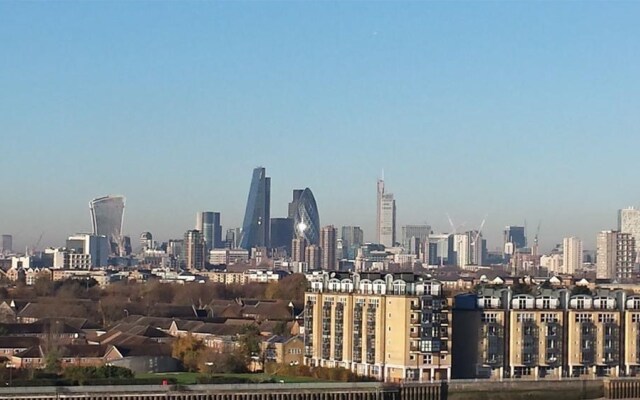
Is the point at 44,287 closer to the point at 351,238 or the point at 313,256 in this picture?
the point at 313,256

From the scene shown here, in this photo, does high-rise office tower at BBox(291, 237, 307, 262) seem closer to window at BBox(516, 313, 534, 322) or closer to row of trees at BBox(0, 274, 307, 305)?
row of trees at BBox(0, 274, 307, 305)

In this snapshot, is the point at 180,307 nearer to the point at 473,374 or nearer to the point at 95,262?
the point at 473,374

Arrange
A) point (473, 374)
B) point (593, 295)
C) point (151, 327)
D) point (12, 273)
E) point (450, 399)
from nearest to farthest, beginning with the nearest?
point (450, 399) < point (473, 374) < point (593, 295) < point (151, 327) < point (12, 273)

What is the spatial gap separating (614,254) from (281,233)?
257ft

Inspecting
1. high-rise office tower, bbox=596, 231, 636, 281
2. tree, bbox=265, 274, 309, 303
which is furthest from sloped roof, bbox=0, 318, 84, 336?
high-rise office tower, bbox=596, 231, 636, 281

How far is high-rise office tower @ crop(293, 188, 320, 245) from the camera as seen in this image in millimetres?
155375

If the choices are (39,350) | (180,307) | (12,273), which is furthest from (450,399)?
(12,273)

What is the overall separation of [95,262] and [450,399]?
4062 inches

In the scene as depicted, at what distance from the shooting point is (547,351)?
3484cm

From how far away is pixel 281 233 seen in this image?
168000mm

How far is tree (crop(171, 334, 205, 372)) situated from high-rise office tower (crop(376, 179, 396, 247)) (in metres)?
131

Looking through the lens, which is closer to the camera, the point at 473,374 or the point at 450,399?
the point at 450,399

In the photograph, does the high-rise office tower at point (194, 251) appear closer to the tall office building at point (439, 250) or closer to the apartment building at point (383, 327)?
the tall office building at point (439, 250)

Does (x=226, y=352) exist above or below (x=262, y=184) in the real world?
below
